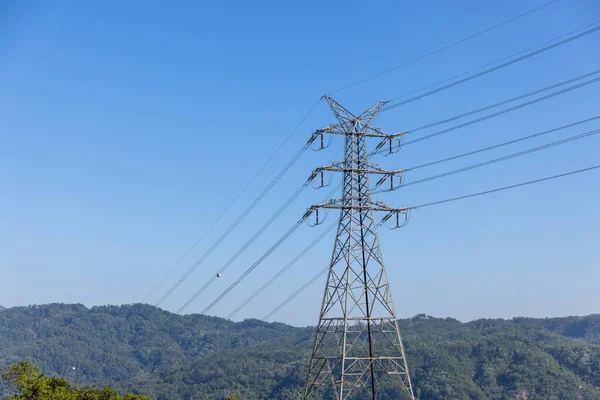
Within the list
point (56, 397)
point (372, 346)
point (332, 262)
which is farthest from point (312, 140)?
point (56, 397)

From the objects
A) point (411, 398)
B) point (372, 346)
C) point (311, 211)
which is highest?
point (311, 211)

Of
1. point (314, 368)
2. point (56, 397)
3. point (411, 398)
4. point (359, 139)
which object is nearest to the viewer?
point (411, 398)

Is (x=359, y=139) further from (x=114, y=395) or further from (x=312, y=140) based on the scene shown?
(x=114, y=395)

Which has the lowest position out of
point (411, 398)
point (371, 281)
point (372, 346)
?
point (411, 398)

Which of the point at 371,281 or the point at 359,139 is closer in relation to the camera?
the point at 371,281

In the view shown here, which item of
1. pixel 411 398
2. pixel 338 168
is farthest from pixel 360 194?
pixel 411 398

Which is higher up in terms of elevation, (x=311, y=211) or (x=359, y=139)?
(x=359, y=139)

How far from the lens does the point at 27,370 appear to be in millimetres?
66375

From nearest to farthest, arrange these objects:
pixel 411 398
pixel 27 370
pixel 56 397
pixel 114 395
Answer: pixel 411 398 < pixel 56 397 < pixel 27 370 < pixel 114 395

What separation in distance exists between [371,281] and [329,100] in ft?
33.6

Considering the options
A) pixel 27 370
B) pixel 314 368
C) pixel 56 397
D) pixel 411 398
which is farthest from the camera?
pixel 27 370

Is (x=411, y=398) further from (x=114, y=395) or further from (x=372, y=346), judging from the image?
(x=114, y=395)

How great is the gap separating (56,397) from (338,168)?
3854 cm

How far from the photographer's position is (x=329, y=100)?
38.3 metres
